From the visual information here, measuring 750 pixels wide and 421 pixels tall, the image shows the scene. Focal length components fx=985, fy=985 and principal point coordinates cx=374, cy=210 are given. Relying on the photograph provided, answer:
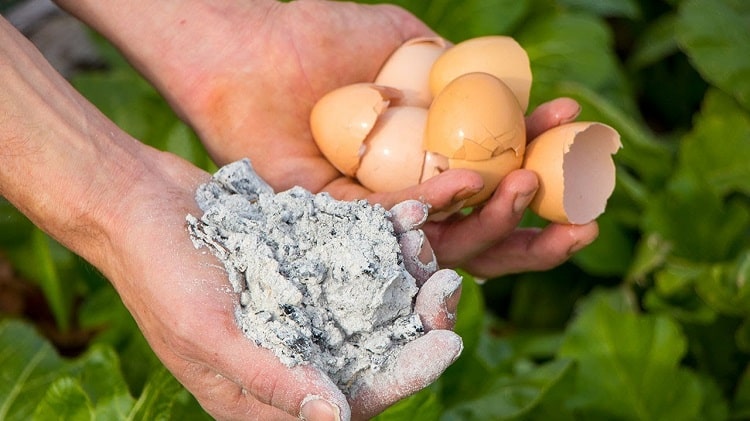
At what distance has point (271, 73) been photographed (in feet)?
4.95

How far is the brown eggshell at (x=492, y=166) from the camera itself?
1.31 m

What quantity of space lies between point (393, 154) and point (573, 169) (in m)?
0.25

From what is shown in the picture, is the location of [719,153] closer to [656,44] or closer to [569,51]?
[569,51]

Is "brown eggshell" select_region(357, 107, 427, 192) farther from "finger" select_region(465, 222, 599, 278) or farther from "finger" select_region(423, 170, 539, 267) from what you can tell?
"finger" select_region(465, 222, 599, 278)

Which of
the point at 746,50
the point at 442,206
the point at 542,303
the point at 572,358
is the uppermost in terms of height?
the point at 442,206

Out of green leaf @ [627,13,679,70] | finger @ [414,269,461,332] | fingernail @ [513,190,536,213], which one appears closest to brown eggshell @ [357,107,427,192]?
fingernail @ [513,190,536,213]

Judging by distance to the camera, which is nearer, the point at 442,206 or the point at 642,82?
the point at 442,206

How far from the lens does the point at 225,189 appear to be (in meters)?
1.26

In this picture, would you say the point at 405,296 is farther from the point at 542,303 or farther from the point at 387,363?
the point at 542,303

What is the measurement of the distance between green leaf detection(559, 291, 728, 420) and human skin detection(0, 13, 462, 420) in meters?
0.71

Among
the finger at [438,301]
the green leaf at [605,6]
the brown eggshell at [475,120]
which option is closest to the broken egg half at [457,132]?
the brown eggshell at [475,120]

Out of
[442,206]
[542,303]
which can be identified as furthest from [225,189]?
[542,303]

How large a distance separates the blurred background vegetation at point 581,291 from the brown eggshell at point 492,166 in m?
0.31

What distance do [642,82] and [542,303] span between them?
808 mm
